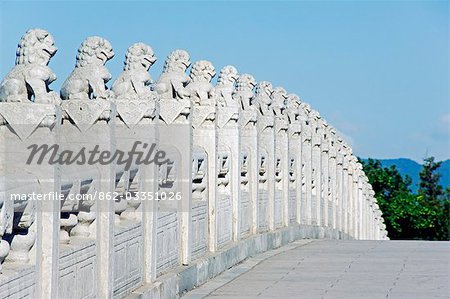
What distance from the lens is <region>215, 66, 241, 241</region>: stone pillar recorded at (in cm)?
1300

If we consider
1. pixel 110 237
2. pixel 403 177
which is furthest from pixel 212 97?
pixel 403 177

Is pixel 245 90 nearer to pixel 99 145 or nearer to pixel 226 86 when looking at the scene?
pixel 226 86

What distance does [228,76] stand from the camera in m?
13.8

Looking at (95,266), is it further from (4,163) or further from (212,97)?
(212,97)

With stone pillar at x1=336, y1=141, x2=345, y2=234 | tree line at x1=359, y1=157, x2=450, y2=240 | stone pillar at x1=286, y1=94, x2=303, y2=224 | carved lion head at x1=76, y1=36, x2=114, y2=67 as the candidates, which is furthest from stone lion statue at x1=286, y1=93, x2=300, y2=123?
tree line at x1=359, y1=157, x2=450, y2=240

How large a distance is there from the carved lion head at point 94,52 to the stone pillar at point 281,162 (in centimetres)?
759

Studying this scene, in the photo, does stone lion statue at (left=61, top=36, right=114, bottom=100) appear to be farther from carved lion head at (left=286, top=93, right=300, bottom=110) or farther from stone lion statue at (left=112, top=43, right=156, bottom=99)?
carved lion head at (left=286, top=93, right=300, bottom=110)

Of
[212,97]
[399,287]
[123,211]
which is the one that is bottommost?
[399,287]

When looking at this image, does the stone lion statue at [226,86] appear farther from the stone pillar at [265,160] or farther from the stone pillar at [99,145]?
the stone pillar at [99,145]

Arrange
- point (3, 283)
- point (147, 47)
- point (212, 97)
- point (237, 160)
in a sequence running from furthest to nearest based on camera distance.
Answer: point (237, 160), point (212, 97), point (147, 47), point (3, 283)

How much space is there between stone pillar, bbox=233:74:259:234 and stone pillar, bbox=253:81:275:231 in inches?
25.2

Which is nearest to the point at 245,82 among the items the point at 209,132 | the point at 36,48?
the point at 209,132

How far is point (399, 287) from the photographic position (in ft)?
36.7

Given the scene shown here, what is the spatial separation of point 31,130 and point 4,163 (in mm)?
261
